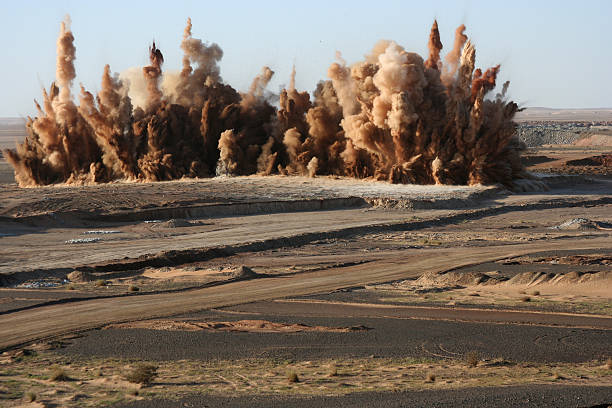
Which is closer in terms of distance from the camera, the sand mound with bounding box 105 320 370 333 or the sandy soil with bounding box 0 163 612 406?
the sandy soil with bounding box 0 163 612 406

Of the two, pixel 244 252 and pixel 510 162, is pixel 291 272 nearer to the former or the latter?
pixel 244 252

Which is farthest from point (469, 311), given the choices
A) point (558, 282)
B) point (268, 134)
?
point (268, 134)

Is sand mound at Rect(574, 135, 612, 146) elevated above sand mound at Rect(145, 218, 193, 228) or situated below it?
above

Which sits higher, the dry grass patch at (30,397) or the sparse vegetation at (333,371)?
Answer: the dry grass patch at (30,397)

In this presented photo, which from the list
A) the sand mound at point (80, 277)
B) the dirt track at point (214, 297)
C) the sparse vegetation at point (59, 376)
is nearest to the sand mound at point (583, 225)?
the dirt track at point (214, 297)

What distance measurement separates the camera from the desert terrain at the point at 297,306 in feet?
37.9

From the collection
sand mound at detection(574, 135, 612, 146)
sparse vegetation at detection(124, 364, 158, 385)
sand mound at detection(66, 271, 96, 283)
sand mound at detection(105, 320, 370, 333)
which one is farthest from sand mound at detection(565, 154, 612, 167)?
sparse vegetation at detection(124, 364, 158, 385)

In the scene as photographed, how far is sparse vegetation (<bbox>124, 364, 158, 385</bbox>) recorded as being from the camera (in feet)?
38.2

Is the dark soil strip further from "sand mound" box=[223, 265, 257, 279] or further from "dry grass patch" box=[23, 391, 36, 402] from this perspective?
"dry grass patch" box=[23, 391, 36, 402]

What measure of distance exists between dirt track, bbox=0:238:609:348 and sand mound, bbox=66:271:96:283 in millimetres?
3514

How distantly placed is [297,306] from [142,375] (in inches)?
259

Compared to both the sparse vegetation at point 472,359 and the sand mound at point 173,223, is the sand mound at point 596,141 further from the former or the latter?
the sparse vegetation at point 472,359

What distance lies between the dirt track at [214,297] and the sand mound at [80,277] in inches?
138

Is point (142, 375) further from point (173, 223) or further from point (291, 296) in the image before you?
point (173, 223)
